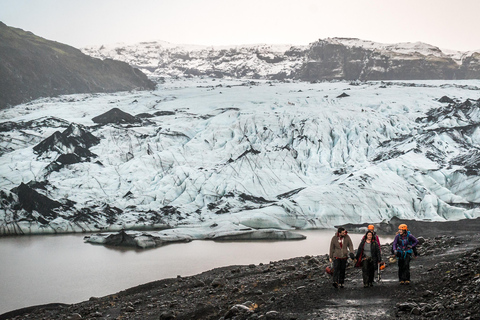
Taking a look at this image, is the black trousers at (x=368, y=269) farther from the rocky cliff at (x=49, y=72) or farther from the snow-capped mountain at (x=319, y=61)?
the snow-capped mountain at (x=319, y=61)

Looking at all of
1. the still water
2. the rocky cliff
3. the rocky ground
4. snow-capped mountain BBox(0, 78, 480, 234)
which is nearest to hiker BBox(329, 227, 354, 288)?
the rocky ground

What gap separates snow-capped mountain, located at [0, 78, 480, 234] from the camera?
99.0ft

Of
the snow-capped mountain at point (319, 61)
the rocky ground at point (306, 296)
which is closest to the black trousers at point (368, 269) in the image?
the rocky ground at point (306, 296)

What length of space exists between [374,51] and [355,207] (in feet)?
183

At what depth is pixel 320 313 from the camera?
7.32m

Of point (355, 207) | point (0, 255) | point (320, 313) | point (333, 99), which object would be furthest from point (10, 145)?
point (320, 313)

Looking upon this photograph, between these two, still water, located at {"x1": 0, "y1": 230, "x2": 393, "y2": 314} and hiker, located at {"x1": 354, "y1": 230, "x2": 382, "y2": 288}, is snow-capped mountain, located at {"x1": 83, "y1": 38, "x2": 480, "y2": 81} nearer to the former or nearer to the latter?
still water, located at {"x1": 0, "y1": 230, "x2": 393, "y2": 314}

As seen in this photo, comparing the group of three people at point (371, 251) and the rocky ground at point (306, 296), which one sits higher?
the group of three people at point (371, 251)

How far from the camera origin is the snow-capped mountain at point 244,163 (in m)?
30.2

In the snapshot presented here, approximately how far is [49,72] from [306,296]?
6545 centimetres

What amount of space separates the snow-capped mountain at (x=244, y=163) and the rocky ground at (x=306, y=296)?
14937 millimetres

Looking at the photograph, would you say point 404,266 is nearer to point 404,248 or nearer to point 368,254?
point 404,248

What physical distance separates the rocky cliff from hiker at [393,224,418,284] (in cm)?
5635

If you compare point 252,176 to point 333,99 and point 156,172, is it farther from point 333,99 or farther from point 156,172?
point 333,99
